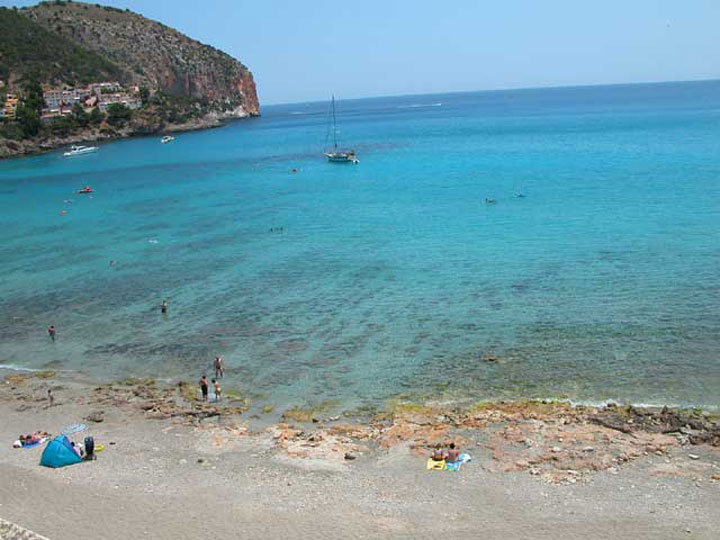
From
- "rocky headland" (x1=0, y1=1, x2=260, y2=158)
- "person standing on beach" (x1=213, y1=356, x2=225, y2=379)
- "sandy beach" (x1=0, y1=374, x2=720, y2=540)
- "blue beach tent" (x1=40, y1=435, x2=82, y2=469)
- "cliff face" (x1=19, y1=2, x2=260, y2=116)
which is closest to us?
"sandy beach" (x1=0, y1=374, x2=720, y2=540)

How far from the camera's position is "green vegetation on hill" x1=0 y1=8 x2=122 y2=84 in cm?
13388

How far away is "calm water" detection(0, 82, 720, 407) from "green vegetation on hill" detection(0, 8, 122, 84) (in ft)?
260

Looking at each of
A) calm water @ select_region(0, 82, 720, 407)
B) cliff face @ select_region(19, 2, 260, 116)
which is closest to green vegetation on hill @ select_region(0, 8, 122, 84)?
cliff face @ select_region(19, 2, 260, 116)

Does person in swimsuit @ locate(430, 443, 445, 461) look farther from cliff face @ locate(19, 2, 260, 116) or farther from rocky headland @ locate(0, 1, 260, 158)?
cliff face @ locate(19, 2, 260, 116)

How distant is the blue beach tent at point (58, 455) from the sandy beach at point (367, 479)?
0.29m

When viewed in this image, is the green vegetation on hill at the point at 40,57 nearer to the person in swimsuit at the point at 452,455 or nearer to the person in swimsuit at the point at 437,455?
the person in swimsuit at the point at 437,455

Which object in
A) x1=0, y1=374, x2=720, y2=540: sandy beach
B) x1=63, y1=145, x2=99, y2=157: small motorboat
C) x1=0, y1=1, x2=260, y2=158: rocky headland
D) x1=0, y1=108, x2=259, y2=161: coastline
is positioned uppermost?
x1=0, y1=1, x2=260, y2=158: rocky headland

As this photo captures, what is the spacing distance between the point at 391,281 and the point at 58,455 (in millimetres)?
19379

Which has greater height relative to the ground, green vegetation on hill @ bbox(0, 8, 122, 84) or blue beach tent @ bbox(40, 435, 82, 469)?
green vegetation on hill @ bbox(0, 8, 122, 84)

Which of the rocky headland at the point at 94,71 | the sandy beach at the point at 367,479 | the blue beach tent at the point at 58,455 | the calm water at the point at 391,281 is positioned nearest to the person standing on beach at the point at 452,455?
the sandy beach at the point at 367,479

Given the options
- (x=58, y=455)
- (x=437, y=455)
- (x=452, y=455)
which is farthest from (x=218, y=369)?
(x=452, y=455)

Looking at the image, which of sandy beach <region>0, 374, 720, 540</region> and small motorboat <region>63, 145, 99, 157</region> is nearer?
sandy beach <region>0, 374, 720, 540</region>

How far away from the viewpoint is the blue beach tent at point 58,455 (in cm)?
1842

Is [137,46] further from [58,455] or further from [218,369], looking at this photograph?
[58,455]
